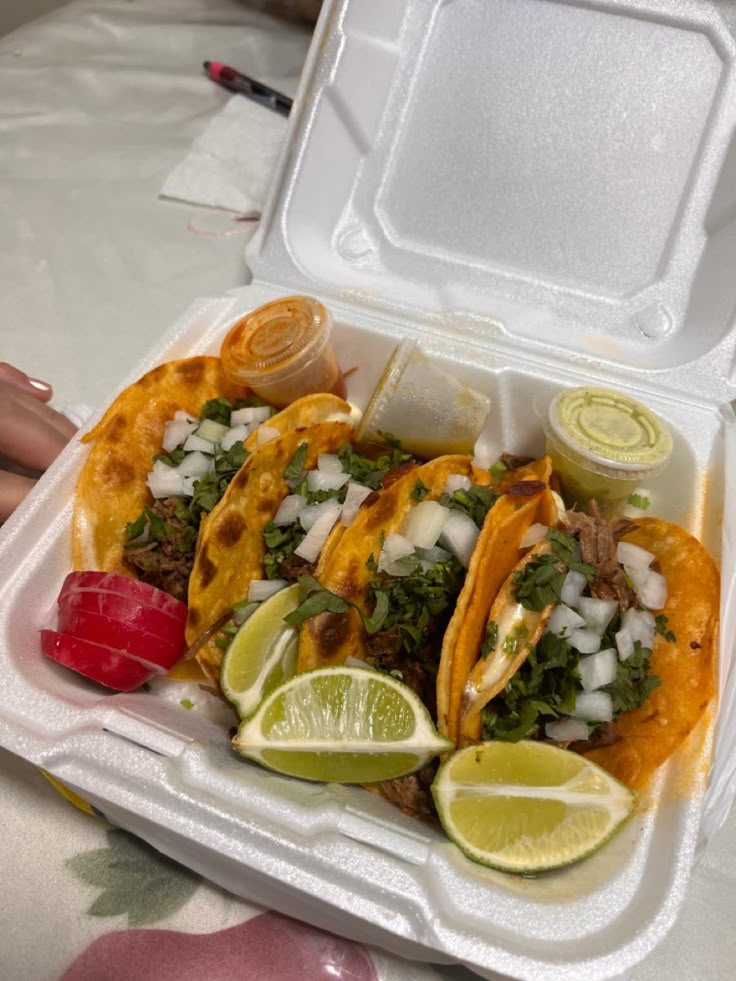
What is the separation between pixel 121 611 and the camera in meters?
1.25

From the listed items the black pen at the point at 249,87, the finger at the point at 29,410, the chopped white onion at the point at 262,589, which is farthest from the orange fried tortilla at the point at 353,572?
the black pen at the point at 249,87

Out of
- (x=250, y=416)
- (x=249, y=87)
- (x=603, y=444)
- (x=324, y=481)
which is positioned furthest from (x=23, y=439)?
(x=249, y=87)

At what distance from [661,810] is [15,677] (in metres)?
1.13

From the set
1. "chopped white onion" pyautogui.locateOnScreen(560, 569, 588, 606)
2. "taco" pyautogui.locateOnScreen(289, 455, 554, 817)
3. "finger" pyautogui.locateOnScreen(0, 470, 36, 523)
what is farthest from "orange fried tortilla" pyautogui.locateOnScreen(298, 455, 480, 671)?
"finger" pyautogui.locateOnScreen(0, 470, 36, 523)

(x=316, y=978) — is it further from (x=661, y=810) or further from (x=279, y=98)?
(x=279, y=98)

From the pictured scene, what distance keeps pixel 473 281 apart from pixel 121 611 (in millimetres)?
1214

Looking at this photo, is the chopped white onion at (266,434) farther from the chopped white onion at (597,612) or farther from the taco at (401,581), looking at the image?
the chopped white onion at (597,612)

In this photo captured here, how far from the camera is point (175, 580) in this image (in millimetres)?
1453

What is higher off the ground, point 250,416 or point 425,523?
point 425,523

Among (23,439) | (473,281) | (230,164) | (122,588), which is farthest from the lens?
(230,164)

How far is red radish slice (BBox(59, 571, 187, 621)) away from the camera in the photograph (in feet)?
4.14

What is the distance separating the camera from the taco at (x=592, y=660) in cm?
115

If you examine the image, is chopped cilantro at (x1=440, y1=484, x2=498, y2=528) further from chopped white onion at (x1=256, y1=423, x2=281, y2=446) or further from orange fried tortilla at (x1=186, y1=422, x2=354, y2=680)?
chopped white onion at (x1=256, y1=423, x2=281, y2=446)

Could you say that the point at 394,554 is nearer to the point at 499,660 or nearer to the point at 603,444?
the point at 499,660
